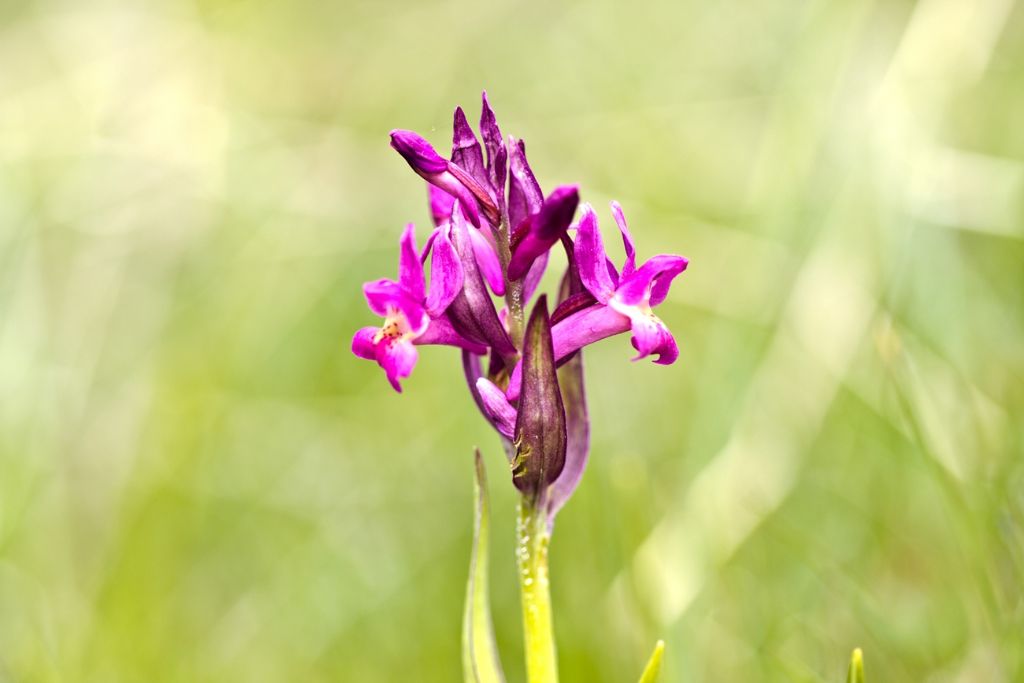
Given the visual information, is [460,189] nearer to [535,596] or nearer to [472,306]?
[472,306]

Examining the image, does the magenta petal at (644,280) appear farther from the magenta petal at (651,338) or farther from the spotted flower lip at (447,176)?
the spotted flower lip at (447,176)

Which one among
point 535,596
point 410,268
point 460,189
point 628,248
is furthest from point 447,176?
point 535,596

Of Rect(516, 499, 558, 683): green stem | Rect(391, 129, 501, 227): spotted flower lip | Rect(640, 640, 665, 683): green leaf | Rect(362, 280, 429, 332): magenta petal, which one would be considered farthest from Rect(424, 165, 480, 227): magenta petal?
Rect(640, 640, 665, 683): green leaf

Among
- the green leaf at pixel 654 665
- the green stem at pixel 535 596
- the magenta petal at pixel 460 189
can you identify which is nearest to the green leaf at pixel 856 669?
the green leaf at pixel 654 665

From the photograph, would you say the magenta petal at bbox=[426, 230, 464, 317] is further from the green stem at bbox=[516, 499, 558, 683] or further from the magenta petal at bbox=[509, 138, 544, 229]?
the green stem at bbox=[516, 499, 558, 683]

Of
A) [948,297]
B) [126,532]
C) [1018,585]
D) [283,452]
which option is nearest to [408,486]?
[283,452]
